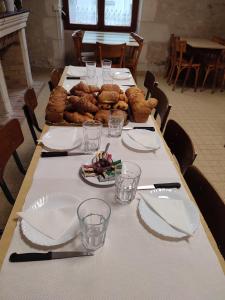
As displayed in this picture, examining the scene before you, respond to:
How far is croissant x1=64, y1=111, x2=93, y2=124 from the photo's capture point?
49.4 inches

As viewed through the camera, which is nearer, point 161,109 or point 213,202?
point 213,202

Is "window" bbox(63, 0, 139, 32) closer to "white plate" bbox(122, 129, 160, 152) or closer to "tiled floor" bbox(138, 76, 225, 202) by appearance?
"tiled floor" bbox(138, 76, 225, 202)

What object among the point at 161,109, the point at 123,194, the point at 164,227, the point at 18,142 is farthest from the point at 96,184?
the point at 161,109

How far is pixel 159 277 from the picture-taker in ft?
1.93

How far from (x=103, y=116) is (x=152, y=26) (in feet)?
12.5

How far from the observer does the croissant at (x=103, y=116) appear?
1.25 metres

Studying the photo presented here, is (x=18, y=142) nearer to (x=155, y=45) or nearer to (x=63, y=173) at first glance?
(x=63, y=173)

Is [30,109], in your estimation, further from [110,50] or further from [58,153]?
[110,50]

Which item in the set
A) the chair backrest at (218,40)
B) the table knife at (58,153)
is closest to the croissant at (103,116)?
the table knife at (58,153)

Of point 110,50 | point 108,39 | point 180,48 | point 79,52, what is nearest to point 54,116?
point 110,50

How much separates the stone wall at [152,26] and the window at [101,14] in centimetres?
27

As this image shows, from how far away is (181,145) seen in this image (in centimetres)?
121

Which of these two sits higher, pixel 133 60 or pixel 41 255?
pixel 41 255

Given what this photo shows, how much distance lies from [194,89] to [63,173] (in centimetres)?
377
